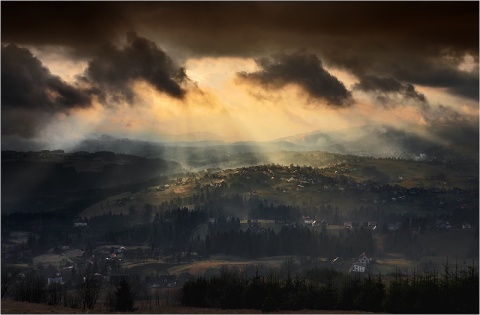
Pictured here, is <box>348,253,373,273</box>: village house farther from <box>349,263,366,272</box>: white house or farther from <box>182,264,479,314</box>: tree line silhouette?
<box>182,264,479,314</box>: tree line silhouette

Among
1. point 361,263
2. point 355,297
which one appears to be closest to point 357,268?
point 361,263

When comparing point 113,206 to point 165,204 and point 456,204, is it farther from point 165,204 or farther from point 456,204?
point 456,204

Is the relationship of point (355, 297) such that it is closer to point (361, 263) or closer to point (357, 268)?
point (357, 268)

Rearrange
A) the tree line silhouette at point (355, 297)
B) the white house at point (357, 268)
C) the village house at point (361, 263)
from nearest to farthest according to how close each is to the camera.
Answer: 1. the tree line silhouette at point (355, 297)
2. the white house at point (357, 268)
3. the village house at point (361, 263)

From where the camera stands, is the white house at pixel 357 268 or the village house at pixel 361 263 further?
the village house at pixel 361 263

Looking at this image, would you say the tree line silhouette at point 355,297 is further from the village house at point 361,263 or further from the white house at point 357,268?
the village house at point 361,263

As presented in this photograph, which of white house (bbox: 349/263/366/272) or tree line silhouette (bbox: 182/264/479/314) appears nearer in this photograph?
tree line silhouette (bbox: 182/264/479/314)

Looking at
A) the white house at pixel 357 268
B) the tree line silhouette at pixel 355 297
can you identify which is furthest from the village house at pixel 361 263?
the tree line silhouette at pixel 355 297

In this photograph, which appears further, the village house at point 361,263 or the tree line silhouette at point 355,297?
the village house at point 361,263

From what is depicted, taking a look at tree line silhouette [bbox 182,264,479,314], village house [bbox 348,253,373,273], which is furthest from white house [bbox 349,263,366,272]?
tree line silhouette [bbox 182,264,479,314]

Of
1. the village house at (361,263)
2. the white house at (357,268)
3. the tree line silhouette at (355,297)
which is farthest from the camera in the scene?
the village house at (361,263)

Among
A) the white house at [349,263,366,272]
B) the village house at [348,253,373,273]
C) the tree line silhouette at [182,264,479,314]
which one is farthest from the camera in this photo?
the village house at [348,253,373,273]
